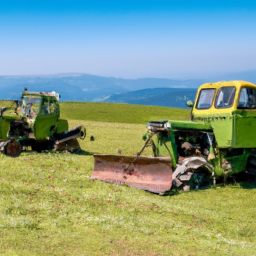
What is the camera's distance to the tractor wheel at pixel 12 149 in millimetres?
14734

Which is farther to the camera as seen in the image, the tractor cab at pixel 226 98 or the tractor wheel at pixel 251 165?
the tractor wheel at pixel 251 165

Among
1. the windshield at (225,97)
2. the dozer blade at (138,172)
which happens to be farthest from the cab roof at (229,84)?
the dozer blade at (138,172)

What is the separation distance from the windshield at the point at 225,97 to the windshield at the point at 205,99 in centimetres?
32

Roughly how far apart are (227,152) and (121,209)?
16.2 ft

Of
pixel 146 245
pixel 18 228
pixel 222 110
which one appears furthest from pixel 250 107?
pixel 18 228

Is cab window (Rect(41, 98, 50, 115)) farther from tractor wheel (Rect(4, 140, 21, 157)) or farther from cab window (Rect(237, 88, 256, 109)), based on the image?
cab window (Rect(237, 88, 256, 109))

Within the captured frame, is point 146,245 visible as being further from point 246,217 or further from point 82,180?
point 82,180

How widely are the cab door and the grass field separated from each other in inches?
172

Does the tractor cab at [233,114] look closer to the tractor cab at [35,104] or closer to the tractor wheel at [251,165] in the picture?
the tractor wheel at [251,165]

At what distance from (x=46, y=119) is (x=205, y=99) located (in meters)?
8.11

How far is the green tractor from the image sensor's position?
16.7m

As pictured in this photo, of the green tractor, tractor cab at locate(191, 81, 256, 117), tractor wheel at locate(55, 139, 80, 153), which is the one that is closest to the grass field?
tractor cab at locate(191, 81, 256, 117)

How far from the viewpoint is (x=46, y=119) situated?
17.4 meters

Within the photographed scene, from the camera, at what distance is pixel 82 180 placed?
37.9ft
